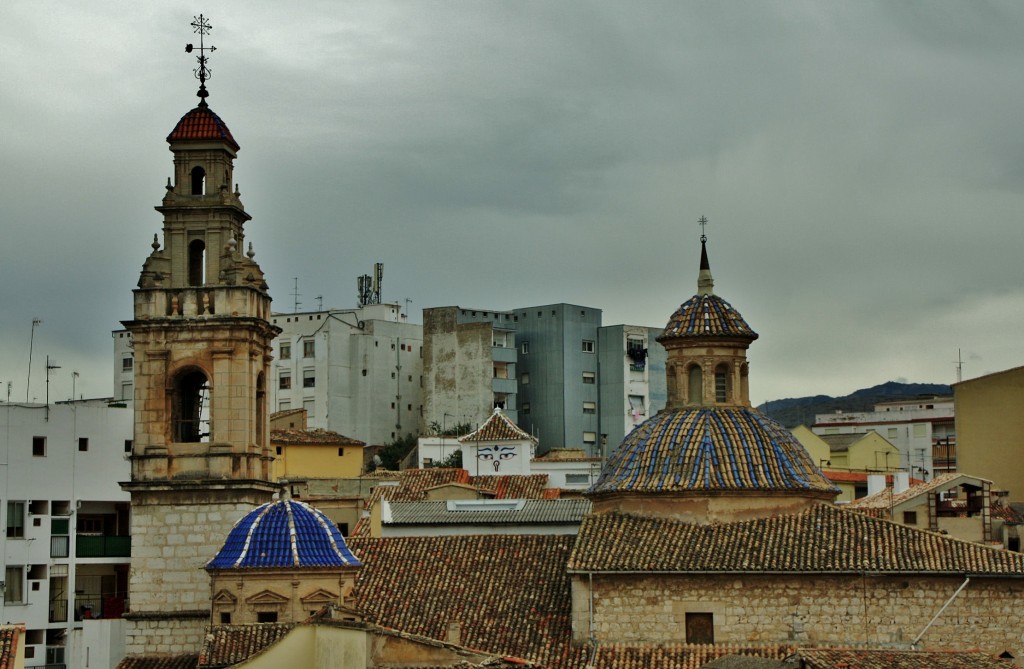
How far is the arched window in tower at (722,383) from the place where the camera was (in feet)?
116

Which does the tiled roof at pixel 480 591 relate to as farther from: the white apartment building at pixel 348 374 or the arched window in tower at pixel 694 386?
the white apartment building at pixel 348 374

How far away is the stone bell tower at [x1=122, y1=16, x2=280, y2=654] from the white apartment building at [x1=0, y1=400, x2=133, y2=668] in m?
10.0

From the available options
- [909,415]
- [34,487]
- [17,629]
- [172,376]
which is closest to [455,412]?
[909,415]

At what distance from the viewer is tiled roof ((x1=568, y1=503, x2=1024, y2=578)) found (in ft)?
102

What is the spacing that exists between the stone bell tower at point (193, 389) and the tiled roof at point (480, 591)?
2948mm

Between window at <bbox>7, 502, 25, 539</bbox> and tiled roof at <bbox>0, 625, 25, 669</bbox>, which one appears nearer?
tiled roof at <bbox>0, 625, 25, 669</bbox>

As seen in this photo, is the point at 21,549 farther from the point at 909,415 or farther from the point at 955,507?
the point at 909,415

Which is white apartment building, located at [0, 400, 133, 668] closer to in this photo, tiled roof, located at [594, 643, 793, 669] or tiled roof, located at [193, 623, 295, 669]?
tiled roof, located at [193, 623, 295, 669]

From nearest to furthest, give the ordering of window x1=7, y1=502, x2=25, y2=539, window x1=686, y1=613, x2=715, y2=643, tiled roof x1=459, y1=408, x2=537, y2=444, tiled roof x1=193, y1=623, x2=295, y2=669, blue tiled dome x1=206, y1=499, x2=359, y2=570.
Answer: tiled roof x1=193, y1=623, x2=295, y2=669
window x1=686, y1=613, x2=715, y2=643
blue tiled dome x1=206, y1=499, x2=359, y2=570
window x1=7, y1=502, x2=25, y2=539
tiled roof x1=459, y1=408, x2=537, y2=444

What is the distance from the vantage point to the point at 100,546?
44.8 meters

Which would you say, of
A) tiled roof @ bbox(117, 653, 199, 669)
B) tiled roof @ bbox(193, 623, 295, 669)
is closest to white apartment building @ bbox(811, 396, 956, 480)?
tiled roof @ bbox(117, 653, 199, 669)

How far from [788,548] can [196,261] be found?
13.0m

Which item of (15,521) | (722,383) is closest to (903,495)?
(722,383)

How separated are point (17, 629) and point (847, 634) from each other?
14.1 m
